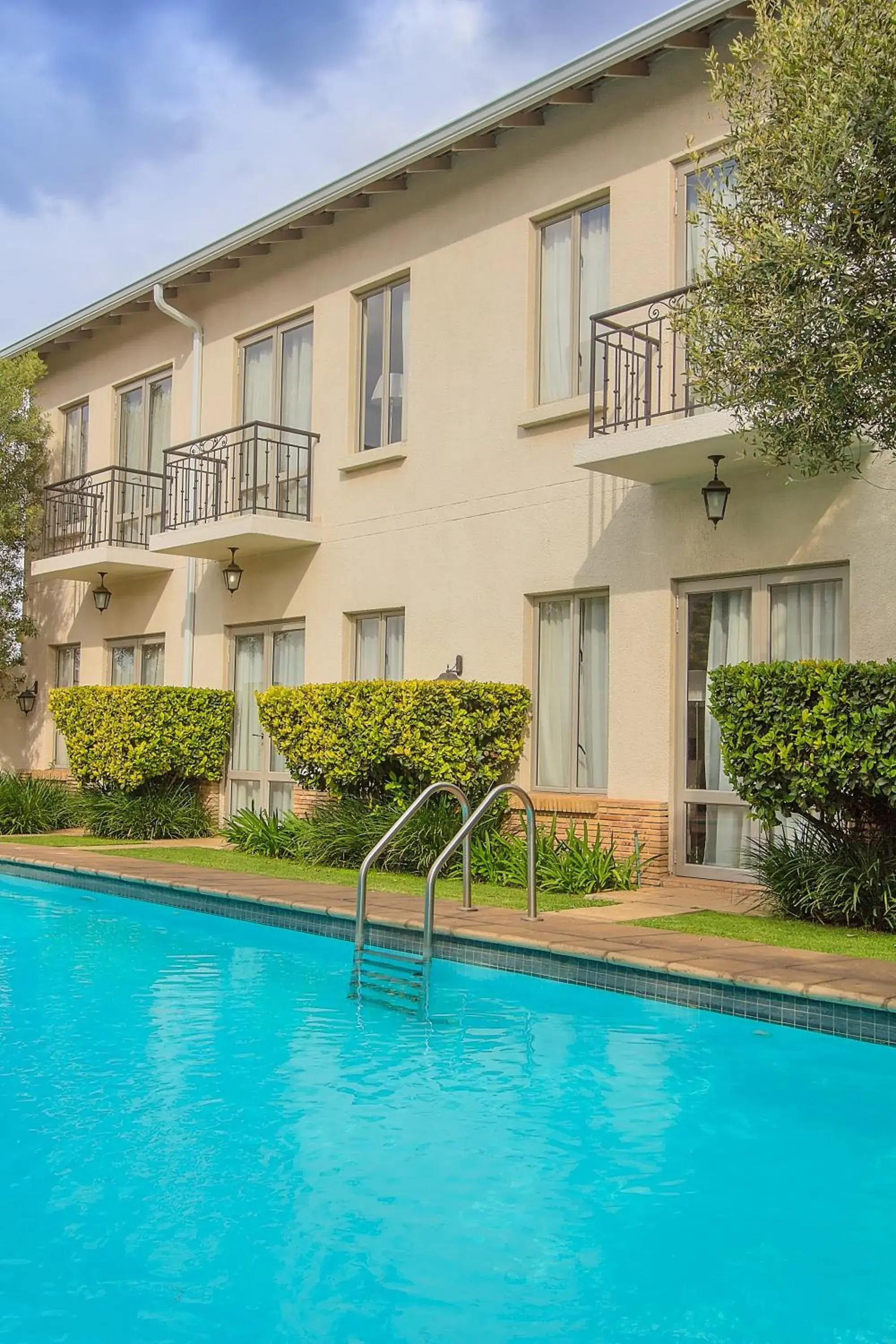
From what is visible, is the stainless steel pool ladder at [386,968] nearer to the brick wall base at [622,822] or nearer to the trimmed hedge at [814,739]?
the trimmed hedge at [814,739]

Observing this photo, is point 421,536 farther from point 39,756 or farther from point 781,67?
→ point 39,756

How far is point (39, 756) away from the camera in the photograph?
20.2 metres

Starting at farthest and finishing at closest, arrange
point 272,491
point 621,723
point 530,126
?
point 272,491, point 530,126, point 621,723

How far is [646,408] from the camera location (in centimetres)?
1109

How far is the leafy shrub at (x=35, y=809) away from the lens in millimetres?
16891

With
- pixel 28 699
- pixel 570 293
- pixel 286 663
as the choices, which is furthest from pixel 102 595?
pixel 570 293

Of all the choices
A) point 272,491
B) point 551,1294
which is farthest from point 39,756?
point 551,1294

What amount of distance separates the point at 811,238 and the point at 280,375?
1010 centimetres

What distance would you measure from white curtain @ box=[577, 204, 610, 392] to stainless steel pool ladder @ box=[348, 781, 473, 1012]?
5284 millimetres

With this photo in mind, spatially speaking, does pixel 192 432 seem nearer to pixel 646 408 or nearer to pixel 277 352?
pixel 277 352

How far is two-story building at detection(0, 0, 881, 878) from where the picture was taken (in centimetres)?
1091

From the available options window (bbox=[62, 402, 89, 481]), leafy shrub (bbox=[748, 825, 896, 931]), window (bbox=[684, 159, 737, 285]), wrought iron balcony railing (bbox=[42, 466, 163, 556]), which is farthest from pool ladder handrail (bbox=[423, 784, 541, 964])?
window (bbox=[62, 402, 89, 481])

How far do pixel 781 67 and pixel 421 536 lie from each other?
290 inches

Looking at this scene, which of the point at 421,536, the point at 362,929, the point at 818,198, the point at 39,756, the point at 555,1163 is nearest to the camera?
the point at 555,1163
